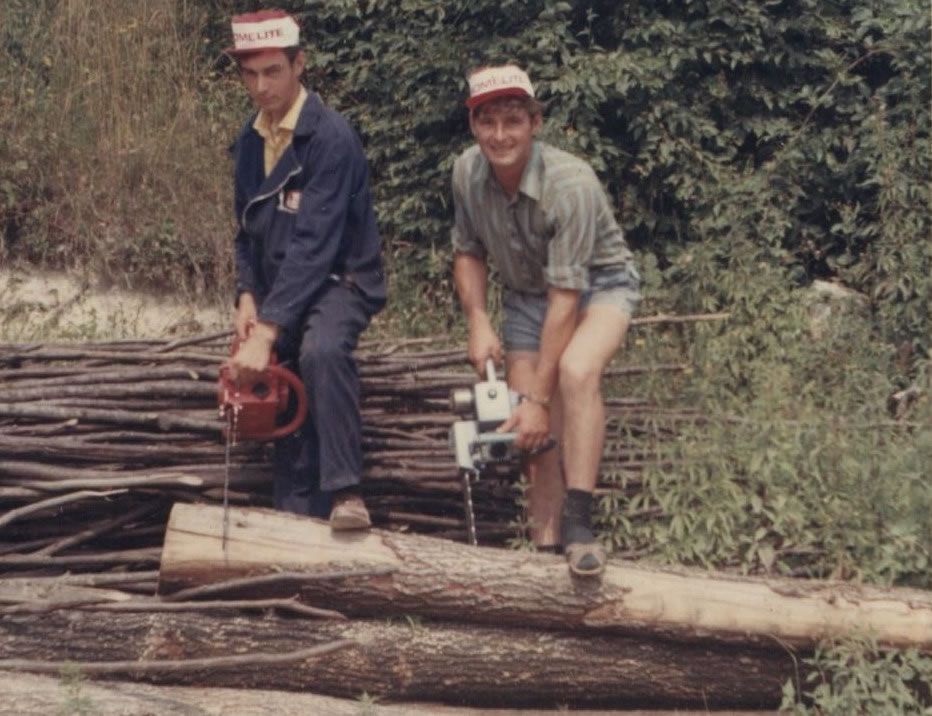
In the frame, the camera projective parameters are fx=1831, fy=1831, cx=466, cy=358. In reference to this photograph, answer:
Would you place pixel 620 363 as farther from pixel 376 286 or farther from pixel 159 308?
pixel 159 308

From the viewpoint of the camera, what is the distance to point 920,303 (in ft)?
28.6

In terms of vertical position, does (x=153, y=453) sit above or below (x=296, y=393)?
below

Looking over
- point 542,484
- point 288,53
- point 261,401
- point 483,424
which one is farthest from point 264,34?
point 542,484

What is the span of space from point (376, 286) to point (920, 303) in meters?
3.32

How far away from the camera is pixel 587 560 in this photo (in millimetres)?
5973

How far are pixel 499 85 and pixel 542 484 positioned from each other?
55.8 inches

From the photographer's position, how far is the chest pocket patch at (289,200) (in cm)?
638

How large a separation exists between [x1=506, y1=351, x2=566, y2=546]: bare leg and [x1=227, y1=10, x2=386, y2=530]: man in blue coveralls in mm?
574

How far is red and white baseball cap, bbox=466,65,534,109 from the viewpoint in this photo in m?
6.09

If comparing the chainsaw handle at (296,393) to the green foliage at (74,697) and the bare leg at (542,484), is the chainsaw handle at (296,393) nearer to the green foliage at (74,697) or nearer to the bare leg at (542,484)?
the bare leg at (542,484)

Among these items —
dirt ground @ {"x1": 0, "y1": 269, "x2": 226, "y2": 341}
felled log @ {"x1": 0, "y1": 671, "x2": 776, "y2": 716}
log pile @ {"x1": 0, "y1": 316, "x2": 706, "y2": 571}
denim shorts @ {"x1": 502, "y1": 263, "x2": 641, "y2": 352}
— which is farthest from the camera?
dirt ground @ {"x1": 0, "y1": 269, "x2": 226, "y2": 341}

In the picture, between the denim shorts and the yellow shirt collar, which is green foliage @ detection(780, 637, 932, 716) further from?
the yellow shirt collar

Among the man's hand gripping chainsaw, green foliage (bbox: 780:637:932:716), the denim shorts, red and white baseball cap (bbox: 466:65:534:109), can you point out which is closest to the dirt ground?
the denim shorts

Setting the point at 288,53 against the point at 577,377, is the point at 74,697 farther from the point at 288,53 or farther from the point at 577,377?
the point at 288,53
